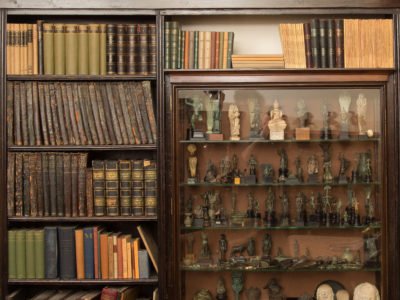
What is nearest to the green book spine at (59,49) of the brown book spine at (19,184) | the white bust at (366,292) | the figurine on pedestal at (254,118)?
the brown book spine at (19,184)

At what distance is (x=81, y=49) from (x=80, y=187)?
0.83 meters

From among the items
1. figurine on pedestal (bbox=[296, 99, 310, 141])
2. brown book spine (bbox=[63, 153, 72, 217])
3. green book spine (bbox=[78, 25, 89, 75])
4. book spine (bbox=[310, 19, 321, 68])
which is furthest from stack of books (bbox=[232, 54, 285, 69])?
brown book spine (bbox=[63, 153, 72, 217])

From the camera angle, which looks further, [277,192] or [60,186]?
[277,192]

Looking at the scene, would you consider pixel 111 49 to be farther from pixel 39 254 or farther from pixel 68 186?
pixel 39 254

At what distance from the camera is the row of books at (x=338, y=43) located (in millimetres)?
3158

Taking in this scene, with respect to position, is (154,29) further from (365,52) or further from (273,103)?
(365,52)

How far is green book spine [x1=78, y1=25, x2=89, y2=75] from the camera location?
10.6ft

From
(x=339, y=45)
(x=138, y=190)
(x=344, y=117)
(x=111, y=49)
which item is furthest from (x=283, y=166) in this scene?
(x=111, y=49)

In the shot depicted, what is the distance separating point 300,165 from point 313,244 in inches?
19.3

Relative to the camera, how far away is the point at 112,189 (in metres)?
3.21

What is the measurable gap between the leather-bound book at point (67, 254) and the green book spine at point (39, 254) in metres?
0.11

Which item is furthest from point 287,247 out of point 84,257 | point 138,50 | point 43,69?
point 43,69

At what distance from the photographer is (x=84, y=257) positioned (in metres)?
3.21

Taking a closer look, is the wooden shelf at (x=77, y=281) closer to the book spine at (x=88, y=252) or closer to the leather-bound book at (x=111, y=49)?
the book spine at (x=88, y=252)
